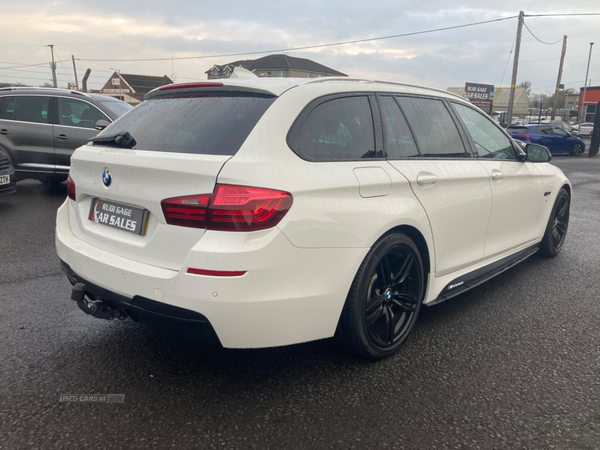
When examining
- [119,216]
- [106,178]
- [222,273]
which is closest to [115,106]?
[106,178]

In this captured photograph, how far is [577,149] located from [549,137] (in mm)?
2188

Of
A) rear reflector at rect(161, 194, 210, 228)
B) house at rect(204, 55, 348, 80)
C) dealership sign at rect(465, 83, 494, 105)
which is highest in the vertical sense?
house at rect(204, 55, 348, 80)

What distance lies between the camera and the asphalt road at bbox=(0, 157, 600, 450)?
6.84ft

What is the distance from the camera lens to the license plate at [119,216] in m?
2.34

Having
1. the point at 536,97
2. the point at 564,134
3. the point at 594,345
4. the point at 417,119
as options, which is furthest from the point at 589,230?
the point at 536,97

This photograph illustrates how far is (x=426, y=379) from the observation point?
258 cm

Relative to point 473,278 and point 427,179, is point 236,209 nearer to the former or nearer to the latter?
point 427,179

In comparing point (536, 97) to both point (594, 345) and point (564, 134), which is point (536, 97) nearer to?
point (564, 134)

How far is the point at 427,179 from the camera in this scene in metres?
2.92

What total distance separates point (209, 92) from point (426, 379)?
2020 millimetres

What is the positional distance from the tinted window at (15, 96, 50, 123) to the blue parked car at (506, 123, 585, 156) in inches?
732

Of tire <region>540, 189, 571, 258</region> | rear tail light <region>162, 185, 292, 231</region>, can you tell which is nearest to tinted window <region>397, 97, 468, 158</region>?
rear tail light <region>162, 185, 292, 231</region>

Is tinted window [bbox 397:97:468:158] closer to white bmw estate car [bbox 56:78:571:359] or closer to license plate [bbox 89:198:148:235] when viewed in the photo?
white bmw estate car [bbox 56:78:571:359]

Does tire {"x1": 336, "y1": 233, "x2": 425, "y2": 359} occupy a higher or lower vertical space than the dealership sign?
lower
